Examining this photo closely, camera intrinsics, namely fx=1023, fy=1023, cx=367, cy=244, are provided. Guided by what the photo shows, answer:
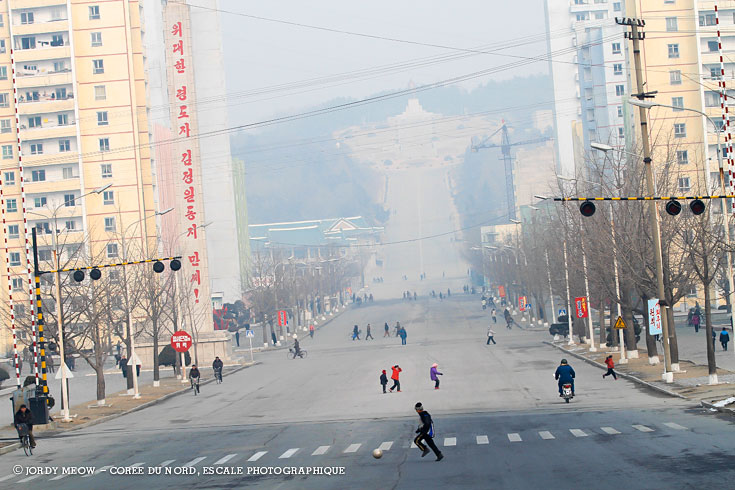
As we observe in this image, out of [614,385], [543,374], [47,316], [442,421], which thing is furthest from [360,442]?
[47,316]

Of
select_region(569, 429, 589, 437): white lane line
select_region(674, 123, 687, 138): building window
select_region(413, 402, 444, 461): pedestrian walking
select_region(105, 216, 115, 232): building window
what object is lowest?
select_region(569, 429, 589, 437): white lane line

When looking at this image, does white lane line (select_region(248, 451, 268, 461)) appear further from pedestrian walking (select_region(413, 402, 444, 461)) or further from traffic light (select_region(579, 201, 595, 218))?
traffic light (select_region(579, 201, 595, 218))

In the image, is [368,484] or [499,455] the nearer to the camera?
[368,484]

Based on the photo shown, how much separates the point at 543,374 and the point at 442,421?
1899 cm

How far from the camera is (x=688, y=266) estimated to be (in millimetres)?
49031

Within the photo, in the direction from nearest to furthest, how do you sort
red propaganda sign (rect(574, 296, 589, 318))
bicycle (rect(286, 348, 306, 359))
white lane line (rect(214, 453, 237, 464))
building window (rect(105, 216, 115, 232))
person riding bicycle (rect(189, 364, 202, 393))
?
1. white lane line (rect(214, 453, 237, 464))
2. person riding bicycle (rect(189, 364, 202, 393))
3. red propaganda sign (rect(574, 296, 589, 318))
4. bicycle (rect(286, 348, 306, 359))
5. building window (rect(105, 216, 115, 232))

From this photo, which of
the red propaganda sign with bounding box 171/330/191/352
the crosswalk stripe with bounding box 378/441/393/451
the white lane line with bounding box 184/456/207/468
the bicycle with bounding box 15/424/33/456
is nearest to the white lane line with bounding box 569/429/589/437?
the crosswalk stripe with bounding box 378/441/393/451

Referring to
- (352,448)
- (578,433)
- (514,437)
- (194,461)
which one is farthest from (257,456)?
(578,433)

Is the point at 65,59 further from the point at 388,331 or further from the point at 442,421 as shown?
the point at 442,421

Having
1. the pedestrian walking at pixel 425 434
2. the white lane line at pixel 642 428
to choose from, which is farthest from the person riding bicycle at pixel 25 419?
the white lane line at pixel 642 428

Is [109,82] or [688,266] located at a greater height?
[109,82]

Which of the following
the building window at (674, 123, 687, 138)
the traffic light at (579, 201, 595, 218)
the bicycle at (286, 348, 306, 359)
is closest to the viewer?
the traffic light at (579, 201, 595, 218)

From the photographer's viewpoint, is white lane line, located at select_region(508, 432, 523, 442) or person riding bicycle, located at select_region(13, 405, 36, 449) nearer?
white lane line, located at select_region(508, 432, 523, 442)

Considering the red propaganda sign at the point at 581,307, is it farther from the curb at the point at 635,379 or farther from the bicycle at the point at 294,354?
the bicycle at the point at 294,354
